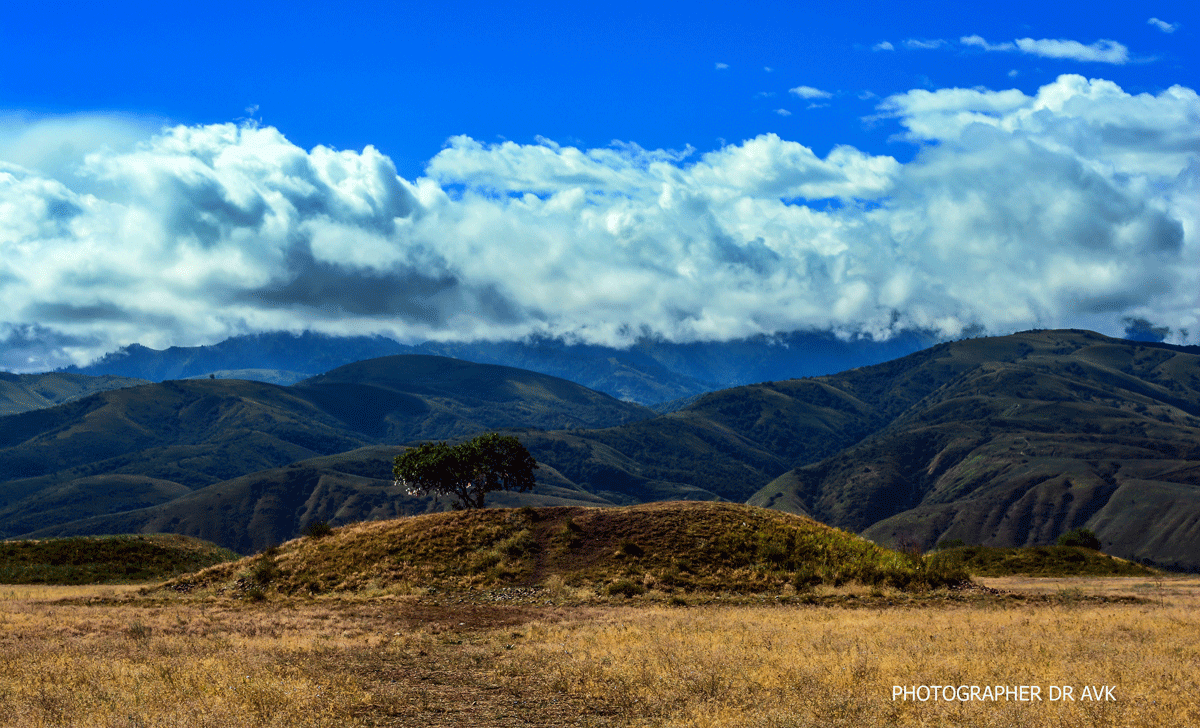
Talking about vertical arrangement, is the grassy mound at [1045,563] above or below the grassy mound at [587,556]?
below

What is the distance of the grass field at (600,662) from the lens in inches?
872

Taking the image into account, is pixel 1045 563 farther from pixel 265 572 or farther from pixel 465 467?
pixel 265 572

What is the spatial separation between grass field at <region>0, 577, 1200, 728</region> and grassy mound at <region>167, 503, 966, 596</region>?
235 inches

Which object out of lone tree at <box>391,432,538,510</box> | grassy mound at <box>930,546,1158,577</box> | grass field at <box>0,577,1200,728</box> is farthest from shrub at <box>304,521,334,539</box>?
grassy mound at <box>930,546,1158,577</box>

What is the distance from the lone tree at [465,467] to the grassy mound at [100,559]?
18333 millimetres

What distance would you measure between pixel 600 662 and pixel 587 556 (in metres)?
28.1

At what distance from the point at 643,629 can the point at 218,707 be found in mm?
18907

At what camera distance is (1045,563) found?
73.2 m

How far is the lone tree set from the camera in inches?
3413

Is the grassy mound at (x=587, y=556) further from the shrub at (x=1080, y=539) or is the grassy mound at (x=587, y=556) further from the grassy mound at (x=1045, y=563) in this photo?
the shrub at (x=1080, y=539)

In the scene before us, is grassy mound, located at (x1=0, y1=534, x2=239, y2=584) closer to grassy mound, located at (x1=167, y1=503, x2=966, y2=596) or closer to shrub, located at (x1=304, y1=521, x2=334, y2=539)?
shrub, located at (x1=304, y1=521, x2=334, y2=539)

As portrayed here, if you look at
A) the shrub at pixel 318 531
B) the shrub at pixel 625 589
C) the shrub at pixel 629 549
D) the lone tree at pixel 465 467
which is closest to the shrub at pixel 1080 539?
the lone tree at pixel 465 467

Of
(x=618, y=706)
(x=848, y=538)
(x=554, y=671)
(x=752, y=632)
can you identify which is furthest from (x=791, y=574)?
(x=618, y=706)

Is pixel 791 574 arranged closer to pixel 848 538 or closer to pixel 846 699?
pixel 848 538
